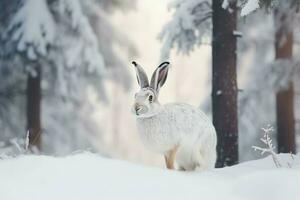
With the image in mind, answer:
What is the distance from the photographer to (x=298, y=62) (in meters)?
10.4

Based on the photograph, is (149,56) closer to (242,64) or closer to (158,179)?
(242,64)

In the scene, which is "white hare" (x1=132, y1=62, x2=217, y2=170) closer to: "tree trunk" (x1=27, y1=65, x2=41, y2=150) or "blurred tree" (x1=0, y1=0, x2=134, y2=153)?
"blurred tree" (x1=0, y1=0, x2=134, y2=153)

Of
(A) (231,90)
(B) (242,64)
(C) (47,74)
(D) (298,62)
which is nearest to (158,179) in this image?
(A) (231,90)

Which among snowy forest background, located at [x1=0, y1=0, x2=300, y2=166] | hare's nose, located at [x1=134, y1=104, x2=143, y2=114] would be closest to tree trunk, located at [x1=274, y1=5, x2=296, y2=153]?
snowy forest background, located at [x1=0, y1=0, x2=300, y2=166]

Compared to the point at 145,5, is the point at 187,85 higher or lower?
lower

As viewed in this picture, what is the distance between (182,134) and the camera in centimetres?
493

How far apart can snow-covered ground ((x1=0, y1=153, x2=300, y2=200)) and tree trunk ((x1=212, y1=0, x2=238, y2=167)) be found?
134 inches

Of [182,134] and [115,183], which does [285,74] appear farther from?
[115,183]

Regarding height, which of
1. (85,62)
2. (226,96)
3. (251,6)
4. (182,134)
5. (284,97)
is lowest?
(284,97)

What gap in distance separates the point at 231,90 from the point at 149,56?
3127 centimetres

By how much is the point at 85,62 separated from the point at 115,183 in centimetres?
806

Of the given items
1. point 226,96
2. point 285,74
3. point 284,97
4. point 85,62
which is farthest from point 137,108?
point 284,97

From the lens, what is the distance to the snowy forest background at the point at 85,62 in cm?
1046

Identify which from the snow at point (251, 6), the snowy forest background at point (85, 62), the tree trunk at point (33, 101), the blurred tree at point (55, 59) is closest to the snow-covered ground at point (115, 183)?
the snow at point (251, 6)
